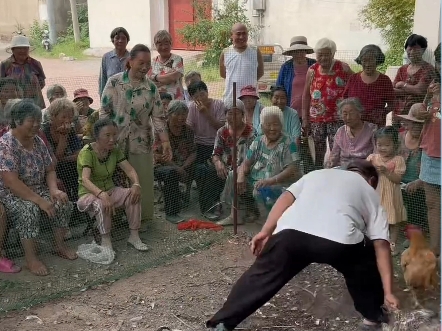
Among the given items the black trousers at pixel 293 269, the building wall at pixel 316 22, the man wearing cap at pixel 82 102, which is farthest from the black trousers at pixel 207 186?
the building wall at pixel 316 22

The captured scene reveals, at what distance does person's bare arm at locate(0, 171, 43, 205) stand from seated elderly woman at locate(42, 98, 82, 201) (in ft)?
2.16

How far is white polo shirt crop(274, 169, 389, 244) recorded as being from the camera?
3527 mm

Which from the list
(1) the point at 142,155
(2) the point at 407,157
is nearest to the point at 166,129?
(1) the point at 142,155

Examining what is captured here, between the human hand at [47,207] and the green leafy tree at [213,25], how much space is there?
1070 cm

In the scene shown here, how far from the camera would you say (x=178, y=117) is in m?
6.42

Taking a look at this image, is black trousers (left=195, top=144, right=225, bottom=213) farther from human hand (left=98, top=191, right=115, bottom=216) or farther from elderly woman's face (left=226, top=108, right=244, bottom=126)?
human hand (left=98, top=191, right=115, bottom=216)

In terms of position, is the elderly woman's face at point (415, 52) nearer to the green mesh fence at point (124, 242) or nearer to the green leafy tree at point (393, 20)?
the green mesh fence at point (124, 242)

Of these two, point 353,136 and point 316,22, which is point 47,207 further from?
point 316,22

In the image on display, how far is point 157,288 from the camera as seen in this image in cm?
478

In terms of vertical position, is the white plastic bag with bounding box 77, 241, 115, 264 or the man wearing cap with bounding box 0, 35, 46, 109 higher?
the man wearing cap with bounding box 0, 35, 46, 109

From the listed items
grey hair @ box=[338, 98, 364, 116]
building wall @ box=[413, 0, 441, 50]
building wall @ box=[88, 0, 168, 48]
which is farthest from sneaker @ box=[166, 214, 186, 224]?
building wall @ box=[88, 0, 168, 48]

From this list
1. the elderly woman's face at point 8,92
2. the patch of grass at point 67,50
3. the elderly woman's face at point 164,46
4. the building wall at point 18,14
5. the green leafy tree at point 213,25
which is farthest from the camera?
the building wall at point 18,14

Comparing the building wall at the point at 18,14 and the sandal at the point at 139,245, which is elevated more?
the building wall at the point at 18,14

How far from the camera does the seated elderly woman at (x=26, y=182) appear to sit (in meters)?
4.92
